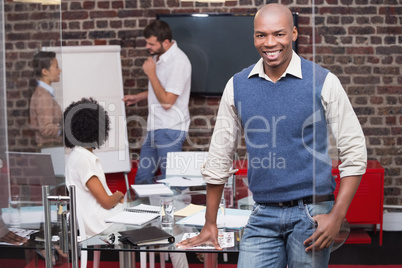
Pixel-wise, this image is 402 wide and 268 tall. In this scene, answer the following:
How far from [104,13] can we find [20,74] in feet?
13.2

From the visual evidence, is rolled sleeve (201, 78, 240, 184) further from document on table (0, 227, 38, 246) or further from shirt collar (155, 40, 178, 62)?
shirt collar (155, 40, 178, 62)

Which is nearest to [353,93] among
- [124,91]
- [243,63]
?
[243,63]

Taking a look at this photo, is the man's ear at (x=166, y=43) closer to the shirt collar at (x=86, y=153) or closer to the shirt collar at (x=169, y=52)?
the shirt collar at (x=169, y=52)

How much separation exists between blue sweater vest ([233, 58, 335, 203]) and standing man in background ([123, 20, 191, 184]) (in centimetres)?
270

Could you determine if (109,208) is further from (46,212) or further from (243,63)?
(243,63)

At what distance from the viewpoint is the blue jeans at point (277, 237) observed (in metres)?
1.88

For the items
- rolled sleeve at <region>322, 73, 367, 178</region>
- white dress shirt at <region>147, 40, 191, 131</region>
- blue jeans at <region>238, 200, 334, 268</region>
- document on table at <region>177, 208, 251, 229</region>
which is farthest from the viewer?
white dress shirt at <region>147, 40, 191, 131</region>

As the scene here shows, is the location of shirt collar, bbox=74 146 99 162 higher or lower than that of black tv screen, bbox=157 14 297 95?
lower

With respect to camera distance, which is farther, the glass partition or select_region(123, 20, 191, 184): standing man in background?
select_region(123, 20, 191, 184): standing man in background

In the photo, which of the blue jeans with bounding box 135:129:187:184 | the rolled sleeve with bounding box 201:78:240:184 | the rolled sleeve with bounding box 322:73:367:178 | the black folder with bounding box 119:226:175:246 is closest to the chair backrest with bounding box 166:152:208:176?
the blue jeans with bounding box 135:129:187:184

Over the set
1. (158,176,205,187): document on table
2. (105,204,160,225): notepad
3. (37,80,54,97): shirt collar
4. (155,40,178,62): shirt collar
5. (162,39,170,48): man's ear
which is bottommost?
(105,204,160,225): notepad

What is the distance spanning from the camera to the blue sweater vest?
192 cm

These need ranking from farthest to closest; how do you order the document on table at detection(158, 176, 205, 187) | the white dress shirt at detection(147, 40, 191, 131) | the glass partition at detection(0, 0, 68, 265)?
1. the white dress shirt at detection(147, 40, 191, 131)
2. the document on table at detection(158, 176, 205, 187)
3. the glass partition at detection(0, 0, 68, 265)

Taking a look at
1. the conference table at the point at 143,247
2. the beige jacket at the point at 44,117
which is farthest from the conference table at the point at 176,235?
the beige jacket at the point at 44,117
